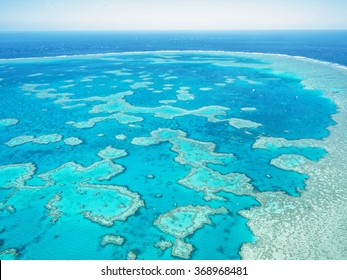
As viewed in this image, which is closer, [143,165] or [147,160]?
[143,165]

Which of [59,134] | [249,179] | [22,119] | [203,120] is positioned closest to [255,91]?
[203,120]

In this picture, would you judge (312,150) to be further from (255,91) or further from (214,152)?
(255,91)

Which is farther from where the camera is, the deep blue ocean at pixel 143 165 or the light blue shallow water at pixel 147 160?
the light blue shallow water at pixel 147 160
